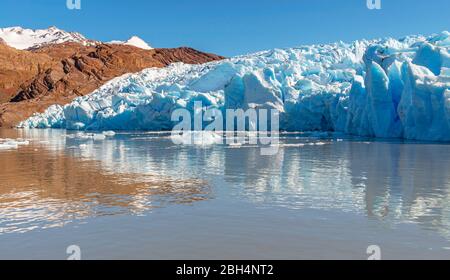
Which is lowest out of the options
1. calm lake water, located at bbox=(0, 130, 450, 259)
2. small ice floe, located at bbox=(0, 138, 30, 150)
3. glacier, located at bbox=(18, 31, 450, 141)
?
calm lake water, located at bbox=(0, 130, 450, 259)

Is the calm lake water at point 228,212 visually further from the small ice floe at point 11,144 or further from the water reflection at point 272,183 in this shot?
the small ice floe at point 11,144

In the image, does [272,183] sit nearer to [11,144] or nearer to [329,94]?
[11,144]

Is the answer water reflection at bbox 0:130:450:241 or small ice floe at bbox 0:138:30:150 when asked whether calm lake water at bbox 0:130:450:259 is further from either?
small ice floe at bbox 0:138:30:150

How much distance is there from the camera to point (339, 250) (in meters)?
5.83

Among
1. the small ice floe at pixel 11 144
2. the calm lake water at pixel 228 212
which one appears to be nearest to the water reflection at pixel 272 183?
the calm lake water at pixel 228 212

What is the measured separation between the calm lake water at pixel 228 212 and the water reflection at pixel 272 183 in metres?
0.03

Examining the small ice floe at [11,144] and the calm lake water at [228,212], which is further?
the small ice floe at [11,144]

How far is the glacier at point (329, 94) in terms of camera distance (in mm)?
26328

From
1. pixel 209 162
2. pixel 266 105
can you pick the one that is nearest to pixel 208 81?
pixel 266 105

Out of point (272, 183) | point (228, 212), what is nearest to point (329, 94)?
point (272, 183)

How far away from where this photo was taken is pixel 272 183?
37.6 ft

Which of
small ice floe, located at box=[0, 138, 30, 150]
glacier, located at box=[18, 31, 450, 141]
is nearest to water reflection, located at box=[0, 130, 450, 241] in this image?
glacier, located at box=[18, 31, 450, 141]

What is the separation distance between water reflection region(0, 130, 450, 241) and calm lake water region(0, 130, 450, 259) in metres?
0.03

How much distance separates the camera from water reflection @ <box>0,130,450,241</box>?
27.8ft
